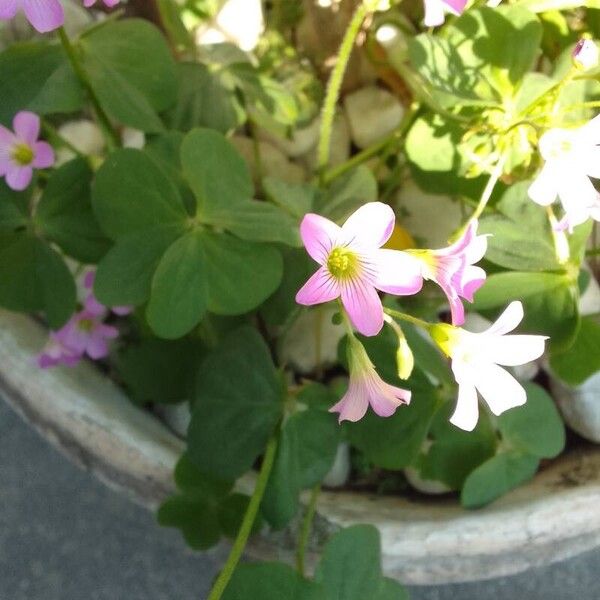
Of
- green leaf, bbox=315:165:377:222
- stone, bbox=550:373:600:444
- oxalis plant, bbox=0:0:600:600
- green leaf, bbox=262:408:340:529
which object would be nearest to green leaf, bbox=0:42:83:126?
oxalis plant, bbox=0:0:600:600

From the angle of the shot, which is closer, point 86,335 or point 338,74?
point 338,74

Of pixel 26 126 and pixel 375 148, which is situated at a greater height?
pixel 26 126

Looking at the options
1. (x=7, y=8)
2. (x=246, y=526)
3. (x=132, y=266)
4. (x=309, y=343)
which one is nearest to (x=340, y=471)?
(x=309, y=343)

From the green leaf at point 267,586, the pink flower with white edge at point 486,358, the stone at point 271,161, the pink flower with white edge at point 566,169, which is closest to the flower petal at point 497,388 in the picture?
the pink flower with white edge at point 486,358

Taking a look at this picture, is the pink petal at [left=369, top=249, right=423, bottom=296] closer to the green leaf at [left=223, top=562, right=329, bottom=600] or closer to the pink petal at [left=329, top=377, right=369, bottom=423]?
the pink petal at [left=329, top=377, right=369, bottom=423]

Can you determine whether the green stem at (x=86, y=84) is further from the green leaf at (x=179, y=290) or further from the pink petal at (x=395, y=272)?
the pink petal at (x=395, y=272)

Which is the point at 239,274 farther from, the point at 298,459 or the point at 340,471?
the point at 340,471
